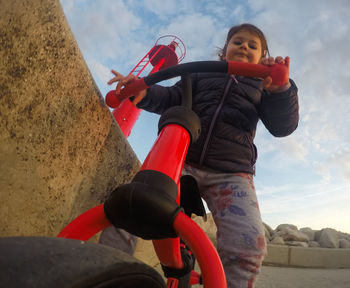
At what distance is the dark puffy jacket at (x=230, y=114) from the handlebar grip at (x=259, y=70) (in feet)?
0.91

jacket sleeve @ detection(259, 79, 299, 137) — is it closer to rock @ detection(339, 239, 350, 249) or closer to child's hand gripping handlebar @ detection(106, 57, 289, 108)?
child's hand gripping handlebar @ detection(106, 57, 289, 108)

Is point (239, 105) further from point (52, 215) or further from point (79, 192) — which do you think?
point (52, 215)

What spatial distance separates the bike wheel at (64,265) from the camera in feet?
0.98

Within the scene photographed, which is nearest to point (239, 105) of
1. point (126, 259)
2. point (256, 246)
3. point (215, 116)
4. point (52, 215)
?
point (215, 116)

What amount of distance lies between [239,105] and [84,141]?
776 mm

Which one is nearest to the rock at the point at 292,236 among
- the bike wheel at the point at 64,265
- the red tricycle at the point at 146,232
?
the red tricycle at the point at 146,232

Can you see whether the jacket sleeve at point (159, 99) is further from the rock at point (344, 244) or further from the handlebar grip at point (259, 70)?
the rock at point (344, 244)

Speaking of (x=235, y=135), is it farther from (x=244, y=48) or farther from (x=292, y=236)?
(x=292, y=236)

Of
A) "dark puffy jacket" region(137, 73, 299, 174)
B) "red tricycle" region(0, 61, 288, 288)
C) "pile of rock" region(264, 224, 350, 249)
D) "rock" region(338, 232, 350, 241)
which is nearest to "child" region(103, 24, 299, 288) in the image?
"dark puffy jacket" region(137, 73, 299, 174)

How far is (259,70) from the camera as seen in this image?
0.88 metres

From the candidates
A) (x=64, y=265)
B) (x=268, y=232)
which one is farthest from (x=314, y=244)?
(x=64, y=265)

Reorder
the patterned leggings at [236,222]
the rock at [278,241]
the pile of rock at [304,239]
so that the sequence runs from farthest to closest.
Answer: the pile of rock at [304,239] → the rock at [278,241] → the patterned leggings at [236,222]

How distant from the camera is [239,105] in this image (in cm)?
141

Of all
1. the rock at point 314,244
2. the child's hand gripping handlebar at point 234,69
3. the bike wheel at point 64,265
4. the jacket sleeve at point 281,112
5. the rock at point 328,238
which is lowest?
the bike wheel at point 64,265
